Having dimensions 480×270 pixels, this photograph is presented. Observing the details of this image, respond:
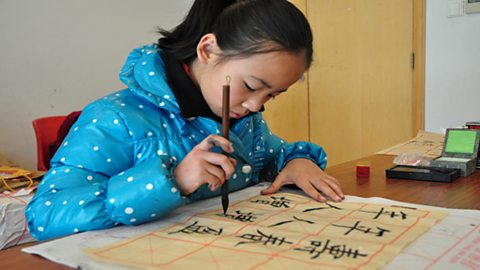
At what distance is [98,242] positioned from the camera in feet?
1.96

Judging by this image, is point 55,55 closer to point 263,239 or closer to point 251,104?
point 251,104

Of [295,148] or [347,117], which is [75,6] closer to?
[347,117]

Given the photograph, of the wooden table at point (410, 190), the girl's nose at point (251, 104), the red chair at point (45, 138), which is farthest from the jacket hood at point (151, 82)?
the red chair at point (45, 138)

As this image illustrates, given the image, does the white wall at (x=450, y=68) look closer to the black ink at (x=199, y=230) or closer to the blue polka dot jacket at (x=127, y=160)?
the blue polka dot jacket at (x=127, y=160)

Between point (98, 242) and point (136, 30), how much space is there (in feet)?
8.63

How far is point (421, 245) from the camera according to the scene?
0.55 m

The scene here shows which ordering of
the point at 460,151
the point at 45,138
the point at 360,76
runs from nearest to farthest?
the point at 460,151, the point at 45,138, the point at 360,76

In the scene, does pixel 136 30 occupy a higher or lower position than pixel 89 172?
higher

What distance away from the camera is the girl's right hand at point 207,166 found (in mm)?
687

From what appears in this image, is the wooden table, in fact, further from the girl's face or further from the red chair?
the red chair

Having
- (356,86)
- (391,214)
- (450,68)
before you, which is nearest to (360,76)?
(356,86)

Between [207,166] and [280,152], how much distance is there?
40cm

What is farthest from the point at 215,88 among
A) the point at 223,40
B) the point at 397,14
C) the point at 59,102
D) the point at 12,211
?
the point at 397,14

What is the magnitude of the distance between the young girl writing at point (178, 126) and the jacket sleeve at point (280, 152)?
2.6 inches
